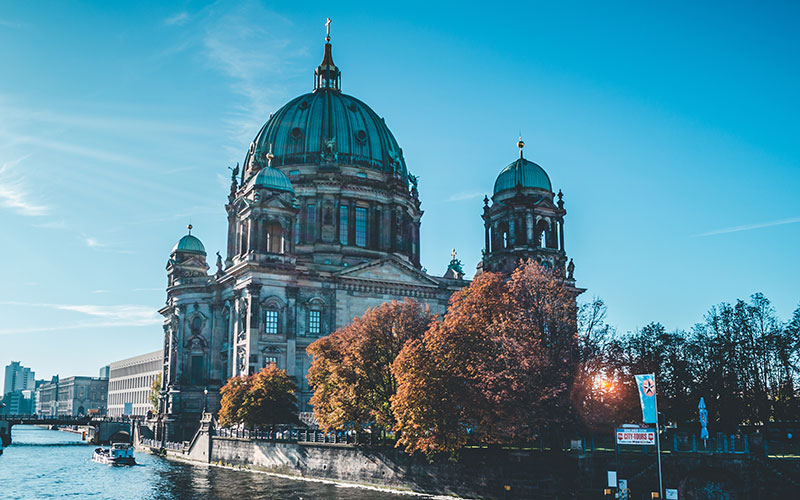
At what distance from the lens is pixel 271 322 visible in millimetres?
87750

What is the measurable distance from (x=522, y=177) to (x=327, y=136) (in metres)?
27.6

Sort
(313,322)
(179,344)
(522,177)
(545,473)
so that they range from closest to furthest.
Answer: (545,473)
(313,322)
(522,177)
(179,344)

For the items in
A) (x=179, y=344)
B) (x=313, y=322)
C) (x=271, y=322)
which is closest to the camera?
(x=271, y=322)

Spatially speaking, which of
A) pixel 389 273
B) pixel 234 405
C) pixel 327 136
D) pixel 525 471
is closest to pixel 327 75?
pixel 327 136

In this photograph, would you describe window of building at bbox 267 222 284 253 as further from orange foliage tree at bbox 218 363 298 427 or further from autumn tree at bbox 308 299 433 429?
autumn tree at bbox 308 299 433 429

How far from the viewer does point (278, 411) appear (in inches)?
2953

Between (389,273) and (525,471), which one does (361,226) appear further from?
(525,471)

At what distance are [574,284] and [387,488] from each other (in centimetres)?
4614

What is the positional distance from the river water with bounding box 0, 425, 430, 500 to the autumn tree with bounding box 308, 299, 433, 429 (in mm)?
5305

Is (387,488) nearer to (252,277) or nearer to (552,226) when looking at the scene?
(252,277)

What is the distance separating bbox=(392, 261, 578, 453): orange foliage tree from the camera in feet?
167

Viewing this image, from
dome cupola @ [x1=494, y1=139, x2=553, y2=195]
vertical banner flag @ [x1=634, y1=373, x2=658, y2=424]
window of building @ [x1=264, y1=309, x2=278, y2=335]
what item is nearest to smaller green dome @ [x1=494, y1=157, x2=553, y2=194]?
dome cupola @ [x1=494, y1=139, x2=553, y2=195]

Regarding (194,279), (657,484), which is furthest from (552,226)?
(657,484)

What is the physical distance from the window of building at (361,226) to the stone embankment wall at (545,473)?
4331 centimetres
